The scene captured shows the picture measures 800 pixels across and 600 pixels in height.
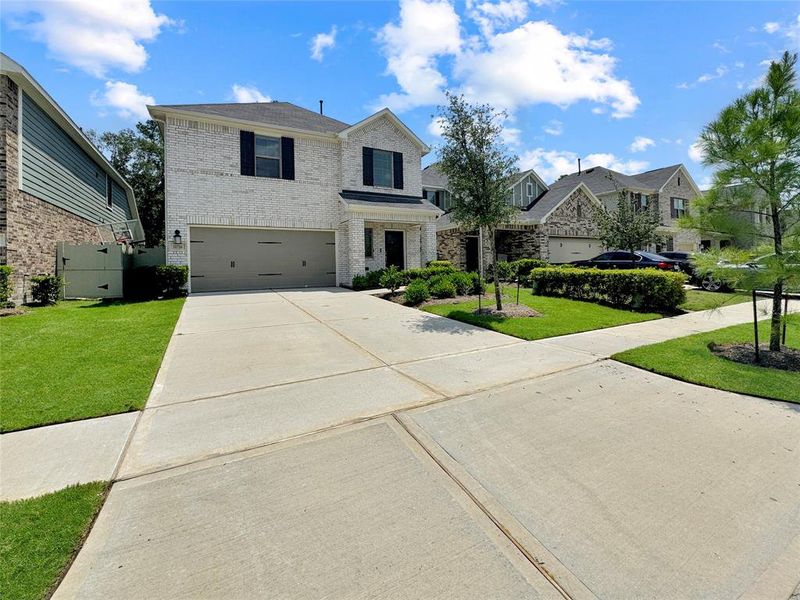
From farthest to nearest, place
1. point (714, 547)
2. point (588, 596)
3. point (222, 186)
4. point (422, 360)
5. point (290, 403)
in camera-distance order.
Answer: point (222, 186) < point (422, 360) < point (290, 403) < point (714, 547) < point (588, 596)

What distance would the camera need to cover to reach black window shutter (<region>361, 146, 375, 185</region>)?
16.2m

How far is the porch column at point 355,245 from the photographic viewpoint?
14781mm

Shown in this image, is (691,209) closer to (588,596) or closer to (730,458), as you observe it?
(730,458)

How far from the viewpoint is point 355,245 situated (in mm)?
14875

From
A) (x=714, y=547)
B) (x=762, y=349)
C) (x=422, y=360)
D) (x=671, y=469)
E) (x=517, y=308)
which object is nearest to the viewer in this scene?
(x=714, y=547)

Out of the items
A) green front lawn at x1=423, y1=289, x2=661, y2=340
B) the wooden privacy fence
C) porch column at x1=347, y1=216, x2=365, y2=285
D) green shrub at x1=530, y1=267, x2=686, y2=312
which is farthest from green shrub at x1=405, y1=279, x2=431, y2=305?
the wooden privacy fence

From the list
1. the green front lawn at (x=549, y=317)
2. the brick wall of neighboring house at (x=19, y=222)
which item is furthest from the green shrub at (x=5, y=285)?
the green front lawn at (x=549, y=317)

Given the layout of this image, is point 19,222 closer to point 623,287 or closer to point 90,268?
point 90,268

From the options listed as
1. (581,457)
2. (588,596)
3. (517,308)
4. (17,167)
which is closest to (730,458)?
(581,457)

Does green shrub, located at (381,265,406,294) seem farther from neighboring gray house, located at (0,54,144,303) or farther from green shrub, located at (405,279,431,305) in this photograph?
neighboring gray house, located at (0,54,144,303)

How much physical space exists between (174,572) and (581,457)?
8.63 feet

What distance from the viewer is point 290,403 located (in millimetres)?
3836

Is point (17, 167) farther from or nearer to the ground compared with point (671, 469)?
farther from the ground

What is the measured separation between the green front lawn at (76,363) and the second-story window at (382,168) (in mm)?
10502
